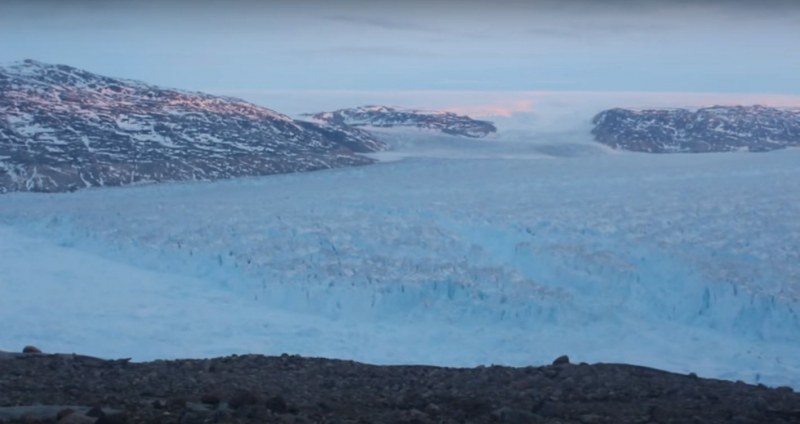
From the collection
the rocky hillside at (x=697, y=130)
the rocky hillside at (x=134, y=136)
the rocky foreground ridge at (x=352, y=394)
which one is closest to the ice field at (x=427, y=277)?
the rocky foreground ridge at (x=352, y=394)

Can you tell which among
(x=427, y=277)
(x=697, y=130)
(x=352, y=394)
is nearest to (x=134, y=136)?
(x=427, y=277)

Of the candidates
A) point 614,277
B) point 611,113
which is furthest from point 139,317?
point 611,113

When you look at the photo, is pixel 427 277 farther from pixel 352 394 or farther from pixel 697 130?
pixel 697 130

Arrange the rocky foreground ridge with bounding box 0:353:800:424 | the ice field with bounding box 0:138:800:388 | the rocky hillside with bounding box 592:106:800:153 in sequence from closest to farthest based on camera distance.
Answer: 1. the rocky foreground ridge with bounding box 0:353:800:424
2. the ice field with bounding box 0:138:800:388
3. the rocky hillside with bounding box 592:106:800:153

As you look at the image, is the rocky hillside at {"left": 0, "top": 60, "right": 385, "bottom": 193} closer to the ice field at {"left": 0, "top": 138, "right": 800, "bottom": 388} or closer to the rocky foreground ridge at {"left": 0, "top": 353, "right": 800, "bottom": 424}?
the ice field at {"left": 0, "top": 138, "right": 800, "bottom": 388}

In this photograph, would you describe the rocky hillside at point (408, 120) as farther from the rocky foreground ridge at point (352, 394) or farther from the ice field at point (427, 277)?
the rocky foreground ridge at point (352, 394)

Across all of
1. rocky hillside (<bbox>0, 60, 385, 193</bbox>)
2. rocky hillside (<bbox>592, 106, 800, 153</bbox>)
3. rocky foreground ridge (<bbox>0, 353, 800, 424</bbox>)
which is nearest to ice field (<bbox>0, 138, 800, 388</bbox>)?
rocky foreground ridge (<bbox>0, 353, 800, 424</bbox>)

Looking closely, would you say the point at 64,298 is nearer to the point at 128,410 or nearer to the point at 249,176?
the point at 128,410
